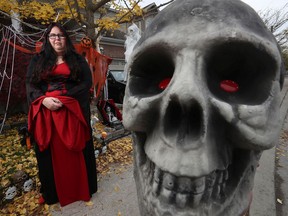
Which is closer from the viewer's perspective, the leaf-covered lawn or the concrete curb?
the concrete curb

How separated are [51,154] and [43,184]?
376 mm

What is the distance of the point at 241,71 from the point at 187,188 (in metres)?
0.47

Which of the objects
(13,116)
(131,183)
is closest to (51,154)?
(131,183)

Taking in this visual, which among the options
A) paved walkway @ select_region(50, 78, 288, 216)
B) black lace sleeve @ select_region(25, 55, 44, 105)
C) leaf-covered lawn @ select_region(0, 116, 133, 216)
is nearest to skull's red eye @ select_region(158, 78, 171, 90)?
black lace sleeve @ select_region(25, 55, 44, 105)

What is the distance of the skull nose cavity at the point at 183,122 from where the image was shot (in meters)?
0.72

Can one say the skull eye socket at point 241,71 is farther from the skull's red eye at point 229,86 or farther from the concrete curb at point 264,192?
the concrete curb at point 264,192

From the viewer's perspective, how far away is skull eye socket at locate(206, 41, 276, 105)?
2.45 ft

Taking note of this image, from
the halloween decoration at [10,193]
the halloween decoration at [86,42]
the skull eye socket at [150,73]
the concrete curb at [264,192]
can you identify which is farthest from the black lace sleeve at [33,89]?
the halloween decoration at [86,42]

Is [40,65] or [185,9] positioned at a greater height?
[185,9]

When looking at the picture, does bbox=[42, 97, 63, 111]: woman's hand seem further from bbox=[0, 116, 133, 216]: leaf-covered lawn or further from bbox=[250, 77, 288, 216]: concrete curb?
bbox=[250, 77, 288, 216]: concrete curb

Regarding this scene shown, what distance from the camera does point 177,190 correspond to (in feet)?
2.47

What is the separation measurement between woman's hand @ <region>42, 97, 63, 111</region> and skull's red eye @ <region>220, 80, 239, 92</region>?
160cm

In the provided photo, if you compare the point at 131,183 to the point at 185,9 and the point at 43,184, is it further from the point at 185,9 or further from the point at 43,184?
the point at 185,9

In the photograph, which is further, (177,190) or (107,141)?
(107,141)
